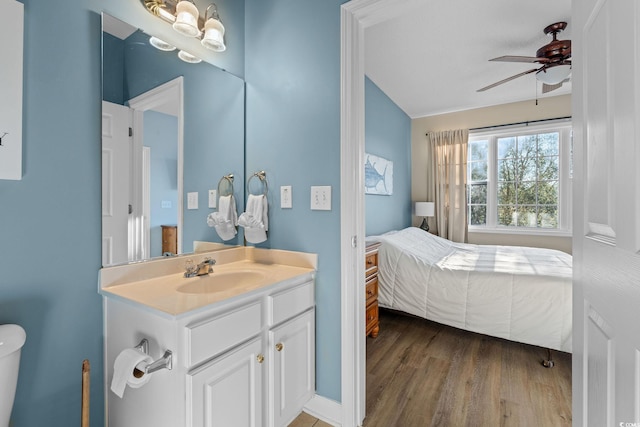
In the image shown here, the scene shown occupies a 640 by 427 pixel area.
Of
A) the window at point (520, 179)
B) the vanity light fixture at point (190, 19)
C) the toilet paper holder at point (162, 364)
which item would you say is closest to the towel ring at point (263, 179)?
the vanity light fixture at point (190, 19)

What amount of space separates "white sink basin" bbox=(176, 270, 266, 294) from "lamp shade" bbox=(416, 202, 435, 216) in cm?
353

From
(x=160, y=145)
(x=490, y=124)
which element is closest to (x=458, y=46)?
(x=490, y=124)

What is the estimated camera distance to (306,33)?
5.23 feet

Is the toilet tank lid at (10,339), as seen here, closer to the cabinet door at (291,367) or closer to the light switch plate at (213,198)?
the cabinet door at (291,367)

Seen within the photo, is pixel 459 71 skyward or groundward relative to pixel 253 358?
skyward

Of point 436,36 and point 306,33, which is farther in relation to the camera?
point 436,36

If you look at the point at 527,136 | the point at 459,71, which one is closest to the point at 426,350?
the point at 459,71

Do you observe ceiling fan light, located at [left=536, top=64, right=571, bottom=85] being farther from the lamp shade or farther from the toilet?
the toilet

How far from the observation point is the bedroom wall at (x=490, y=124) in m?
3.95

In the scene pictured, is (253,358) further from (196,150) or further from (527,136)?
(527,136)

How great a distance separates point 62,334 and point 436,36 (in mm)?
3220

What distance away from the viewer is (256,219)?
5.55 ft

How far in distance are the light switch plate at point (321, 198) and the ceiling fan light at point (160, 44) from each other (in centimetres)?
101

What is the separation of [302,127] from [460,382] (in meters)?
1.95
